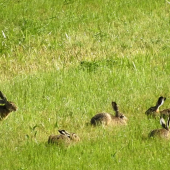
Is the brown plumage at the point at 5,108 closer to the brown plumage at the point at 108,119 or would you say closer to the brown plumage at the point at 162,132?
the brown plumage at the point at 108,119

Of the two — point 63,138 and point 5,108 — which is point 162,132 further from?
point 5,108

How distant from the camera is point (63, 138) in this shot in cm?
868

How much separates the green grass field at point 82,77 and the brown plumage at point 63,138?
4.0 inches

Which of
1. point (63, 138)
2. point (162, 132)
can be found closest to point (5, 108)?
point (63, 138)

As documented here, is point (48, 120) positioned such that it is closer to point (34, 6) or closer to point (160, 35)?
point (160, 35)

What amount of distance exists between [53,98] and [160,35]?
524cm

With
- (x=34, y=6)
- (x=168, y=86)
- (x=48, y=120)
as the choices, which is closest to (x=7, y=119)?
(x=48, y=120)

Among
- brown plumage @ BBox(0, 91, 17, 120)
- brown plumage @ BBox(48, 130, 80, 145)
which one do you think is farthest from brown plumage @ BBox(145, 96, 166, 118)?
brown plumage @ BBox(0, 91, 17, 120)

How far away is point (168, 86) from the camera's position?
11508 millimetres

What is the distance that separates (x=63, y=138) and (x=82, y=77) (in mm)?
3641

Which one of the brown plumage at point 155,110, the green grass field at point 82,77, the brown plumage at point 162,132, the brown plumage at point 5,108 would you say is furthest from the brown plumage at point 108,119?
the brown plumage at point 5,108

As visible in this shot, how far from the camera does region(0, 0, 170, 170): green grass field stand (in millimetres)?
8492

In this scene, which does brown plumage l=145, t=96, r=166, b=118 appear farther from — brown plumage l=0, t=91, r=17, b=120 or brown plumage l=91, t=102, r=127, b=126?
brown plumage l=0, t=91, r=17, b=120

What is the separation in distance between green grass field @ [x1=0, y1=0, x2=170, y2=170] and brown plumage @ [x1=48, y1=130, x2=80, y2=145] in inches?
4.0
